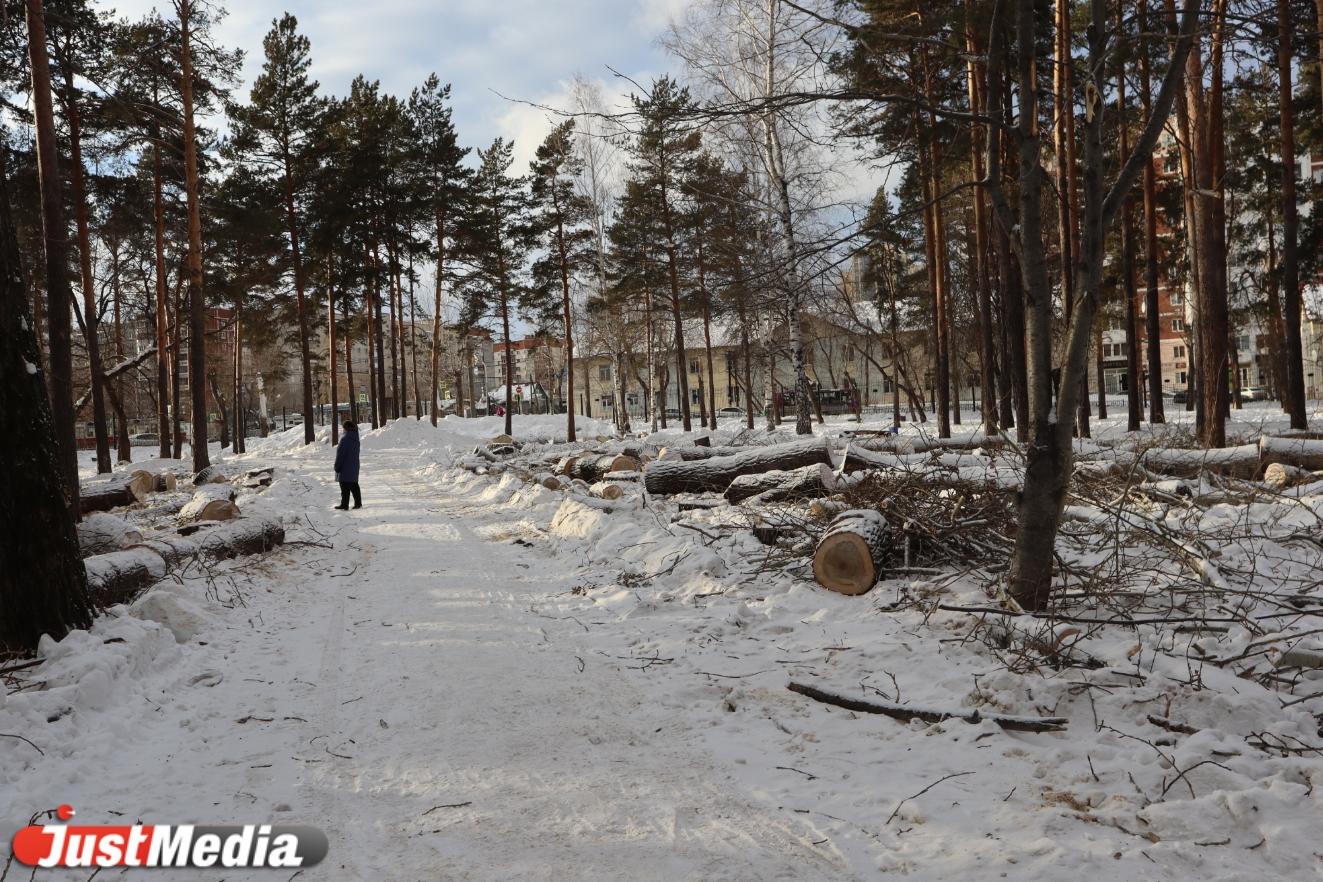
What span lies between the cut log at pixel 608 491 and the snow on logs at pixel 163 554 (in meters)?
4.68

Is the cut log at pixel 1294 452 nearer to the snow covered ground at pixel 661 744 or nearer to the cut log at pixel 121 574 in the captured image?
the snow covered ground at pixel 661 744

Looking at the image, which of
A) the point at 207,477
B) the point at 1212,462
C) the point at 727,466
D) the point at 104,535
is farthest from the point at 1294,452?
the point at 207,477

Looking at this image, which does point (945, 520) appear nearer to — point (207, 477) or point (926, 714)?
point (926, 714)

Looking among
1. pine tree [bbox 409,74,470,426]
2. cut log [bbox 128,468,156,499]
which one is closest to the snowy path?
cut log [bbox 128,468,156,499]

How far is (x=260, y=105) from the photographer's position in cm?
2647

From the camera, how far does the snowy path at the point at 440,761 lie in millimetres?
2795

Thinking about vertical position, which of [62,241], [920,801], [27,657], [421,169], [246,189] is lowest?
[920,801]

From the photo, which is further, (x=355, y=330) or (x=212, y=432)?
(x=212, y=432)

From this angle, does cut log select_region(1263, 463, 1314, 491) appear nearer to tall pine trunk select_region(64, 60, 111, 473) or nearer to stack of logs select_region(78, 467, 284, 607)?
stack of logs select_region(78, 467, 284, 607)

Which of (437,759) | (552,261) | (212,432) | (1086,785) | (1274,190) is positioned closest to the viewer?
(1086,785)

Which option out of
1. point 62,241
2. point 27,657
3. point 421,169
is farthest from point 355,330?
point 27,657

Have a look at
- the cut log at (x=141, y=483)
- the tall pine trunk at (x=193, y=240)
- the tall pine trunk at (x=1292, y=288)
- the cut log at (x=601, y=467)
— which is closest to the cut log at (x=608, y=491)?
the cut log at (x=601, y=467)

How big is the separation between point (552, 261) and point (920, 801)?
29.4 meters

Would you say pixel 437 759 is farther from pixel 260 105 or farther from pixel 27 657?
pixel 260 105
